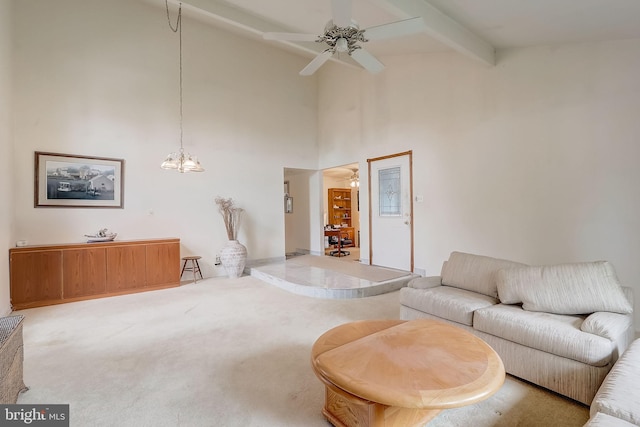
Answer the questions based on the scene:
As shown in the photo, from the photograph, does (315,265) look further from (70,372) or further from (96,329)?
(70,372)

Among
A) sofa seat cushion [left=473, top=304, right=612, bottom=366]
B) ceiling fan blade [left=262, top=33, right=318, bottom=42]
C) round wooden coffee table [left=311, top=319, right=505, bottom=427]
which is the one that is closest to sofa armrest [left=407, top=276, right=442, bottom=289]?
sofa seat cushion [left=473, top=304, right=612, bottom=366]

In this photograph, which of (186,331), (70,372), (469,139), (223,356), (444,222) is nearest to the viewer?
(70,372)

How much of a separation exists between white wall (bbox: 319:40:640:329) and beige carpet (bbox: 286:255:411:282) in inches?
22.1

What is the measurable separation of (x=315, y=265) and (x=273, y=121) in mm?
3288

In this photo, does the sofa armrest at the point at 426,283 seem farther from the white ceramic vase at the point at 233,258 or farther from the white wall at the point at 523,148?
the white ceramic vase at the point at 233,258

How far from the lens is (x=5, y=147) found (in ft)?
11.7

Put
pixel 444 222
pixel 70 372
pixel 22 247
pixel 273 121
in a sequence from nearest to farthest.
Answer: pixel 70 372
pixel 22 247
pixel 444 222
pixel 273 121

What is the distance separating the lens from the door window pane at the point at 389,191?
18.0 feet

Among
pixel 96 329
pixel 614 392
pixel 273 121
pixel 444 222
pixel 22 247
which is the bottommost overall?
pixel 96 329

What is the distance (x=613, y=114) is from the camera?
3137mm

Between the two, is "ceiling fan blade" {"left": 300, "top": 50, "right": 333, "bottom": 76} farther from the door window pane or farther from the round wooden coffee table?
the door window pane

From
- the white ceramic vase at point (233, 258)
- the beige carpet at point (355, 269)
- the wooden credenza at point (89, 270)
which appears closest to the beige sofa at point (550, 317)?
the beige carpet at point (355, 269)

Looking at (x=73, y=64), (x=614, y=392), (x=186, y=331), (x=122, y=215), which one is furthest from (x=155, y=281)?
(x=614, y=392)

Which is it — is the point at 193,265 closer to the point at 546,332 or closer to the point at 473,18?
the point at 546,332
